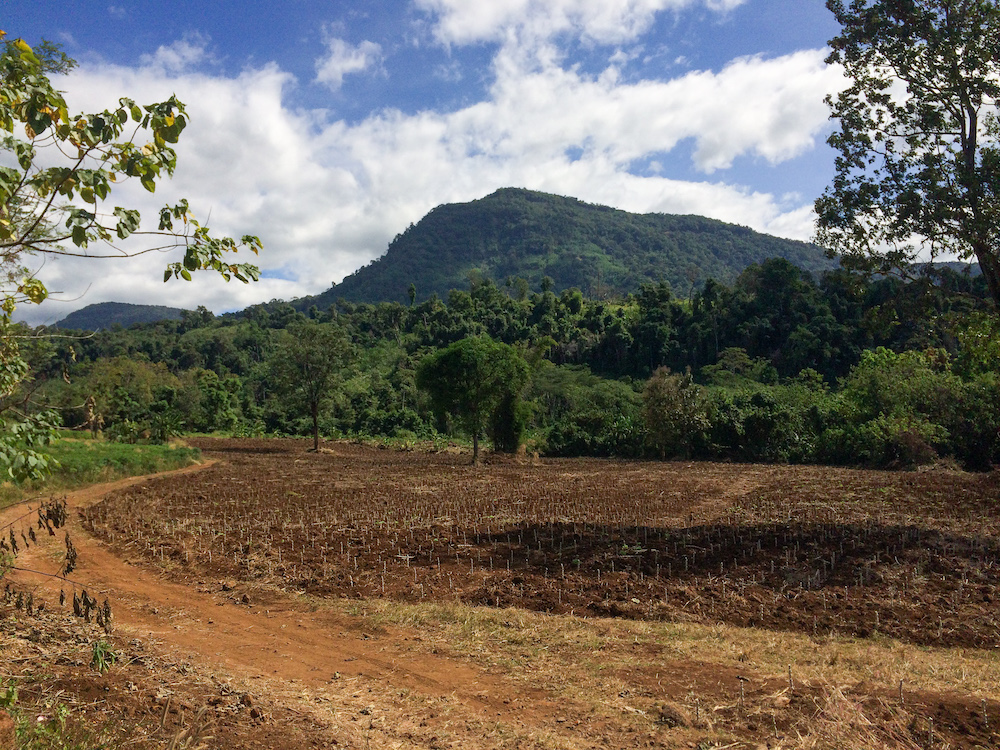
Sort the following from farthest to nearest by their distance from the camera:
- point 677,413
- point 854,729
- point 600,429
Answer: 1. point 600,429
2. point 677,413
3. point 854,729

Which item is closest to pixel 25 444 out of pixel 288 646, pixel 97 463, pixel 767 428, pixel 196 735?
pixel 196 735

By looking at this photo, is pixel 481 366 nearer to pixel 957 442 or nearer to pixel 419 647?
pixel 957 442

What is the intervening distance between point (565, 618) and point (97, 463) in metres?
19.7

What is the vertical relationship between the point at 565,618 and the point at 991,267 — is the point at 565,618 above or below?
below

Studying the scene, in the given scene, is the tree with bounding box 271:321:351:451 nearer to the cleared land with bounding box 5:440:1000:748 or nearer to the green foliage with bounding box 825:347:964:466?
the cleared land with bounding box 5:440:1000:748

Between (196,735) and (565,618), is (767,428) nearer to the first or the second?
(565,618)

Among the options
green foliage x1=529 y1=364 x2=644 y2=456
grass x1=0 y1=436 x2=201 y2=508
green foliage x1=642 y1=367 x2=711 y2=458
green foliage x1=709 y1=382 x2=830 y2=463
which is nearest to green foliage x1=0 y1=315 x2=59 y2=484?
grass x1=0 y1=436 x2=201 y2=508

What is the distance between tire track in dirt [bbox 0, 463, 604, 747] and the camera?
5.34 meters

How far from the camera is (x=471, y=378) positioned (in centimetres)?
3017

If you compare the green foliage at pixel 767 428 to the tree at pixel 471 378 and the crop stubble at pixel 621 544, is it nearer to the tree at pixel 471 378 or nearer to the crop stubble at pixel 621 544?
the crop stubble at pixel 621 544

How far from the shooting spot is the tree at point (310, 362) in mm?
36812

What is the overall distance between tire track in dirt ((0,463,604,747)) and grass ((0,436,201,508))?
7.60 metres

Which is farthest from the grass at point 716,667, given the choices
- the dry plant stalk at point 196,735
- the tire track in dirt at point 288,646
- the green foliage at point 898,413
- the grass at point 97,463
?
the green foliage at point 898,413

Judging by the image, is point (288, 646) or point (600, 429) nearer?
point (288, 646)
